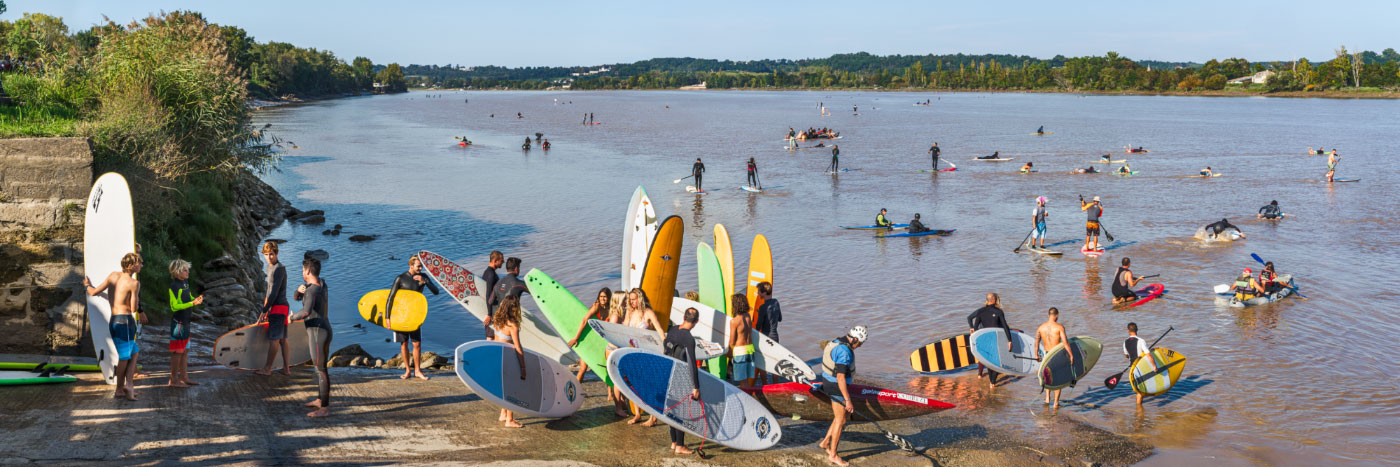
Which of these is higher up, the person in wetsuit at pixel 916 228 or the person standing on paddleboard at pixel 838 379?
the person standing on paddleboard at pixel 838 379

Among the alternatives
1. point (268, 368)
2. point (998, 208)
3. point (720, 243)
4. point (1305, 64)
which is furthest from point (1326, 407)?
point (1305, 64)

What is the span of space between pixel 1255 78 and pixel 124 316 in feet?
692

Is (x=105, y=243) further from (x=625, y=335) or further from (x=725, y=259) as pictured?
(x=725, y=259)

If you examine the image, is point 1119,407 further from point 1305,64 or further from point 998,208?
point 1305,64

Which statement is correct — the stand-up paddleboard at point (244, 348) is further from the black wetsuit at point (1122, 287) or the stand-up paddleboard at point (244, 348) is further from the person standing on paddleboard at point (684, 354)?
the black wetsuit at point (1122, 287)

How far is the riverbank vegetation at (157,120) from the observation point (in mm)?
12117

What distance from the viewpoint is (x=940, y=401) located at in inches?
406

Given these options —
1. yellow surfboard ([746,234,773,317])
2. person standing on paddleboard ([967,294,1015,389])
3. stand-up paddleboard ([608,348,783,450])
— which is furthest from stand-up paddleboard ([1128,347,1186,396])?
stand-up paddleboard ([608,348,783,450])

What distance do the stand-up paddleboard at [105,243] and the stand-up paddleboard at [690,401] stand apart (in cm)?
490

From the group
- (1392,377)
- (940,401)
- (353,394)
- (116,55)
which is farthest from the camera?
(116,55)

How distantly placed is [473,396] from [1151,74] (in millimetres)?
203095

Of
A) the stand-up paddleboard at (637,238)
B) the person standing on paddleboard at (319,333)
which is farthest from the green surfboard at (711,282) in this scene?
the person standing on paddleboard at (319,333)

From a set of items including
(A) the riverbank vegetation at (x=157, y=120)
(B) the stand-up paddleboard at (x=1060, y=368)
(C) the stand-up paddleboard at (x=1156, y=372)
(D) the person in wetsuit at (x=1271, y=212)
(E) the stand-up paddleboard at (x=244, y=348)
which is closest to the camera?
(E) the stand-up paddleboard at (x=244, y=348)

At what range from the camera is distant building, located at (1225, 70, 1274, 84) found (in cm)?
17574
